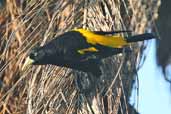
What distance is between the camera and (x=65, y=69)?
2357 millimetres

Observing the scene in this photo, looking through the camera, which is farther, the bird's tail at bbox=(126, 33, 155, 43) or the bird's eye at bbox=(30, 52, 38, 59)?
the bird's tail at bbox=(126, 33, 155, 43)

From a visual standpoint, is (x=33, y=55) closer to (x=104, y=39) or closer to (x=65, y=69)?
(x=65, y=69)

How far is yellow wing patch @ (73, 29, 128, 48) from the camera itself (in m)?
2.33

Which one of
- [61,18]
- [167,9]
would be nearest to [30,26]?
[61,18]

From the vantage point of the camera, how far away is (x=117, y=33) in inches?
94.0

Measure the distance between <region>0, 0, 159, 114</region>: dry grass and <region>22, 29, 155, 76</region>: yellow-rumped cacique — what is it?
0.04 metres

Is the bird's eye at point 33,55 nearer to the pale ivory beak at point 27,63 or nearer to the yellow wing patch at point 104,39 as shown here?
the pale ivory beak at point 27,63

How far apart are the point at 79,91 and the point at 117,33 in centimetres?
26

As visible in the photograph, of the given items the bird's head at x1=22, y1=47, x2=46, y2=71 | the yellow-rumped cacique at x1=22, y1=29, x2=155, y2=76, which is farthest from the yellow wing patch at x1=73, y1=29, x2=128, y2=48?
the bird's head at x1=22, y1=47, x2=46, y2=71

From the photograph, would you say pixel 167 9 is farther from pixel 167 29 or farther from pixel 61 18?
pixel 61 18

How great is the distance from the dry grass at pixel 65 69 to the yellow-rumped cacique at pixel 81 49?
1.7 inches

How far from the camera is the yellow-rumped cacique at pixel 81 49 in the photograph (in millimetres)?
2291

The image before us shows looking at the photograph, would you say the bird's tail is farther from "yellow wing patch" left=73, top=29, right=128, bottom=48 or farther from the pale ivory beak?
the pale ivory beak

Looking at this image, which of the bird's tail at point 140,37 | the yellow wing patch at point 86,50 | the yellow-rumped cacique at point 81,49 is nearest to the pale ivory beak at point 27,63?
the yellow-rumped cacique at point 81,49
